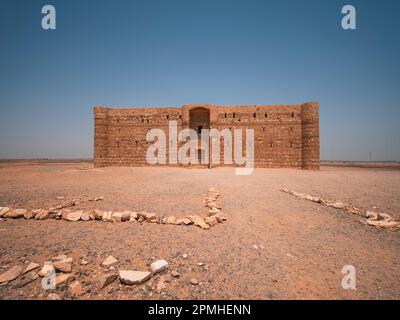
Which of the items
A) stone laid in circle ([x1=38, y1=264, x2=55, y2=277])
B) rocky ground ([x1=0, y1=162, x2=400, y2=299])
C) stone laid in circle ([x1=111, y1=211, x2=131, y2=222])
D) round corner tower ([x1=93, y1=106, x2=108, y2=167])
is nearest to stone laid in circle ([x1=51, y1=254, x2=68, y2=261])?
rocky ground ([x1=0, y1=162, x2=400, y2=299])

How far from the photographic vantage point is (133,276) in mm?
2033

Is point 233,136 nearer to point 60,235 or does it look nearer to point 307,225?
point 307,225

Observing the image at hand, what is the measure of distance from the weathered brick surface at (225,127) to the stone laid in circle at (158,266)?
59.1ft

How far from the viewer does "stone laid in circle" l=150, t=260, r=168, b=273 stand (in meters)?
2.19

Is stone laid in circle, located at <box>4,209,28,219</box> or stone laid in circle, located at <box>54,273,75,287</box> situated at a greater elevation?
stone laid in circle, located at <box>4,209,28,219</box>

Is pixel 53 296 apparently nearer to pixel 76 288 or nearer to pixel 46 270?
pixel 76 288

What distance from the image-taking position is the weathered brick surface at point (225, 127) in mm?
19109

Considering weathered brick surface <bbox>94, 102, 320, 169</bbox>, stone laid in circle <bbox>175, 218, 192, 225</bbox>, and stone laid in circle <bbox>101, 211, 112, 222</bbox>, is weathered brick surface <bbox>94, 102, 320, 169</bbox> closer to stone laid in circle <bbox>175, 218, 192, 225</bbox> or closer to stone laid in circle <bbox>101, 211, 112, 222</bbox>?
stone laid in circle <bbox>175, 218, 192, 225</bbox>

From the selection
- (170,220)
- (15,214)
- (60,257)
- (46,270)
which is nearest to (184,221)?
(170,220)

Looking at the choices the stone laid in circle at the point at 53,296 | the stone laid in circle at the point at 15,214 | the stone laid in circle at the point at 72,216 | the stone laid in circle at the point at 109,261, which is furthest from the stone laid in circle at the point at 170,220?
the stone laid in circle at the point at 15,214

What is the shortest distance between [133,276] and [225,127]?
63.3 ft

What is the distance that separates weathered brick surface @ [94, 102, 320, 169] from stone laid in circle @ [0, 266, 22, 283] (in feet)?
60.7

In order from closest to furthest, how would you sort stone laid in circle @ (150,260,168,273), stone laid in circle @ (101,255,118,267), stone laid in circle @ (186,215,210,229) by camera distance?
stone laid in circle @ (150,260,168,273), stone laid in circle @ (101,255,118,267), stone laid in circle @ (186,215,210,229)

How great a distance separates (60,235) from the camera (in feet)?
10.3
